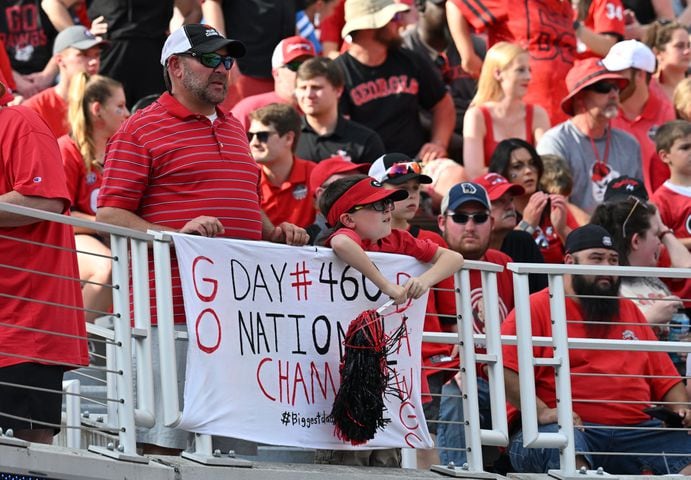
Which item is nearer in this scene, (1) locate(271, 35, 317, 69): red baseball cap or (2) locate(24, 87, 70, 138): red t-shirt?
(2) locate(24, 87, 70, 138): red t-shirt

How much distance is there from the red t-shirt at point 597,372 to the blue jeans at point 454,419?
0.54ft

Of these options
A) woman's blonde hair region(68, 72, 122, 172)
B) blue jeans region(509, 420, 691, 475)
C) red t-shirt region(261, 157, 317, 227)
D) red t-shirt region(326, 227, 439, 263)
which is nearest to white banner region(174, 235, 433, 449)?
red t-shirt region(326, 227, 439, 263)

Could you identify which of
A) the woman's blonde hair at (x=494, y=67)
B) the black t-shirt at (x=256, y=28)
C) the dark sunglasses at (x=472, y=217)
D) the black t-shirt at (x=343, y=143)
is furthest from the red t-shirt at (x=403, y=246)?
the black t-shirt at (x=256, y=28)

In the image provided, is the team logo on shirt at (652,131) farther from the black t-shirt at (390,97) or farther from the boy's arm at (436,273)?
the boy's arm at (436,273)

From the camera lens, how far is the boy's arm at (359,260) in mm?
7527

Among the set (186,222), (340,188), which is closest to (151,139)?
(186,222)

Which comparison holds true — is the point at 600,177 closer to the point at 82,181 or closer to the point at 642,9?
the point at 82,181

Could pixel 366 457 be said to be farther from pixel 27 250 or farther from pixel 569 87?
pixel 569 87

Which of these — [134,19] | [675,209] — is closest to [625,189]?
[675,209]

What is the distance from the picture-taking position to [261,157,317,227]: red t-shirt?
10883 mm

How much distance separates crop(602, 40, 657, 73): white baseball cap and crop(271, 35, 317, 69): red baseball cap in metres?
2.17

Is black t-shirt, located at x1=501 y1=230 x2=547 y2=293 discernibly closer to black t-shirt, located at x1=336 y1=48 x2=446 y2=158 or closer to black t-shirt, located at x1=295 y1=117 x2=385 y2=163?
black t-shirt, located at x1=295 y1=117 x2=385 y2=163

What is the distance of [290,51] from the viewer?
12.4m

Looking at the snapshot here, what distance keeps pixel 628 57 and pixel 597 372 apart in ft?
14.1
